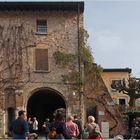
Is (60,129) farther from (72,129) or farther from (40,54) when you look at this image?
(40,54)

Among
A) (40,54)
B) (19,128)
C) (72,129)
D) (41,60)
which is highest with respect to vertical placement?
(40,54)

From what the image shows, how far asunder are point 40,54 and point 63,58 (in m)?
1.76

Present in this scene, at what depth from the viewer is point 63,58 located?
39.2 meters

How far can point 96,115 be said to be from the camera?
138 feet

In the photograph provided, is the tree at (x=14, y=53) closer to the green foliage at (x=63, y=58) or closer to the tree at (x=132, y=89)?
the green foliage at (x=63, y=58)

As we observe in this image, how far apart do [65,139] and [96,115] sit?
75.0ft

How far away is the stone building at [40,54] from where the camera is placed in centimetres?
3875

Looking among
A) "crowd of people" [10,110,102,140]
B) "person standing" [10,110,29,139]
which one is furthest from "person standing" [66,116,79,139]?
"person standing" [10,110,29,139]

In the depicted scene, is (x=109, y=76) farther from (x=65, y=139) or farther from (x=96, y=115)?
(x=65, y=139)

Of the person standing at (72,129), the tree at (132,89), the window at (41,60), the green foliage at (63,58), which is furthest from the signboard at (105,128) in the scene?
the person standing at (72,129)

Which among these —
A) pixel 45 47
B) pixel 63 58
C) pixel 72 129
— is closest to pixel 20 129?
pixel 72 129

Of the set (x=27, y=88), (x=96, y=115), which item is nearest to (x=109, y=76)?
(x=96, y=115)

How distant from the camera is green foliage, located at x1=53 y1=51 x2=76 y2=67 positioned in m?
39.1

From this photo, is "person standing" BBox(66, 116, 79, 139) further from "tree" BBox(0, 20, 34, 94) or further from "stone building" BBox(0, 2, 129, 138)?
"tree" BBox(0, 20, 34, 94)
